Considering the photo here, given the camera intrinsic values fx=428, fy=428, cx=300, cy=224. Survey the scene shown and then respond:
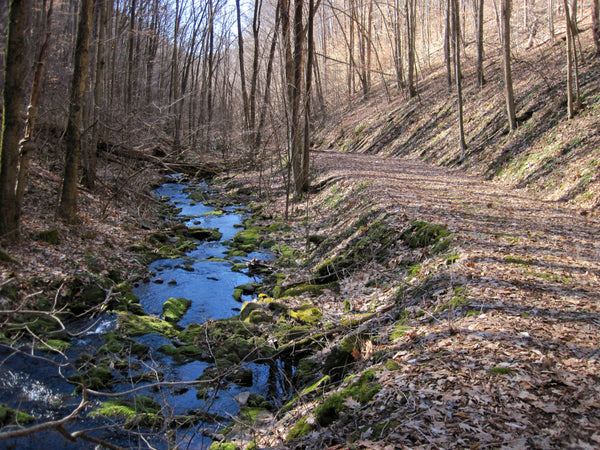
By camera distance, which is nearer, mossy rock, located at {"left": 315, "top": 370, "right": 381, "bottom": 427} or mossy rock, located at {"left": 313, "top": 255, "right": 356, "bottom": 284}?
mossy rock, located at {"left": 315, "top": 370, "right": 381, "bottom": 427}

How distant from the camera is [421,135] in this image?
21938mm

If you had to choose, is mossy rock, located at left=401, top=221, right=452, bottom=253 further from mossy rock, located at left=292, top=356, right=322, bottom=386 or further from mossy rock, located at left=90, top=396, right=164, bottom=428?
mossy rock, located at left=90, top=396, right=164, bottom=428

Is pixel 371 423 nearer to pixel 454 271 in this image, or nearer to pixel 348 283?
pixel 454 271

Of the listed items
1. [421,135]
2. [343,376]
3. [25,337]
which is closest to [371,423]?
[343,376]

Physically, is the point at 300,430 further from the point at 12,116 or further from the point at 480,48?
the point at 480,48

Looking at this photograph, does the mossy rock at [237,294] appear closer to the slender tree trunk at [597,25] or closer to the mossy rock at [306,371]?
the mossy rock at [306,371]

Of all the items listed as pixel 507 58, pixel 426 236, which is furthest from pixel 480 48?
pixel 426 236

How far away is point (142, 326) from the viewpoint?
7.34 meters

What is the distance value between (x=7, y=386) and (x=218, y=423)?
2879 mm

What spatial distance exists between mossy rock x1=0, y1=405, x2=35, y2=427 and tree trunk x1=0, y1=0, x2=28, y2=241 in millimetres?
4227

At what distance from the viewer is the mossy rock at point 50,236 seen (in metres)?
8.77

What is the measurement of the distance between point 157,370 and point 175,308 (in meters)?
2.37

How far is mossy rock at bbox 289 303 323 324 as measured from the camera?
7175 mm

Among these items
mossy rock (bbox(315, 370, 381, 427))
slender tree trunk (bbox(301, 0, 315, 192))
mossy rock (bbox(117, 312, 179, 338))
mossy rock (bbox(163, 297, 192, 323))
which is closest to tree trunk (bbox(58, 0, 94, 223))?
mossy rock (bbox(163, 297, 192, 323))
